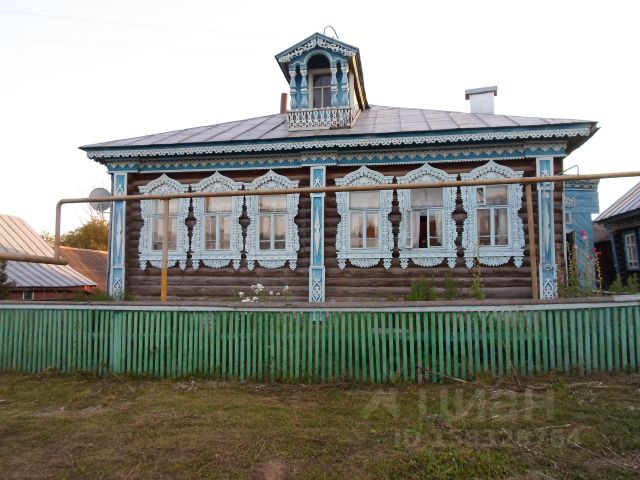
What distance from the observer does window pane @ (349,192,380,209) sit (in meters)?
9.71

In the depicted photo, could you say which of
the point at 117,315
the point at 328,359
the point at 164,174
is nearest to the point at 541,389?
the point at 328,359

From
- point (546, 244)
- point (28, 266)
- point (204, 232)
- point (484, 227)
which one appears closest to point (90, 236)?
point (28, 266)

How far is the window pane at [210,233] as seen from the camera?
10227 mm

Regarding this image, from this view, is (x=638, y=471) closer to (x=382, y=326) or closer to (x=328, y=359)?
(x=382, y=326)

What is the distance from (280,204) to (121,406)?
597 cm

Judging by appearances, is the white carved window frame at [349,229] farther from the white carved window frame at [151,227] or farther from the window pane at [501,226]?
the white carved window frame at [151,227]

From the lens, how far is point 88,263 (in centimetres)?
2241

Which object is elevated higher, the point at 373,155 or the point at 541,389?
the point at 373,155

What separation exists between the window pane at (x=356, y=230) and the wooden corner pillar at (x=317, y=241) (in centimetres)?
69

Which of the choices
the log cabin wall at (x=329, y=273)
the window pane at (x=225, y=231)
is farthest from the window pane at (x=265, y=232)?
the window pane at (x=225, y=231)

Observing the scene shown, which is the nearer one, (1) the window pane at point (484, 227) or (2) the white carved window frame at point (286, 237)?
(1) the window pane at point (484, 227)

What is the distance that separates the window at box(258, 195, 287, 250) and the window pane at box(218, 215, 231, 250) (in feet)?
2.46

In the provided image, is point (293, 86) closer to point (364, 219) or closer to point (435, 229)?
point (364, 219)

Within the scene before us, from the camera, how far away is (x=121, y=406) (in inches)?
193
